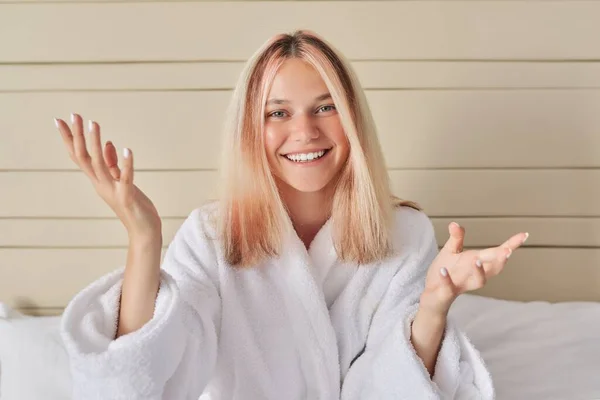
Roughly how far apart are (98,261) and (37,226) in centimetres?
18

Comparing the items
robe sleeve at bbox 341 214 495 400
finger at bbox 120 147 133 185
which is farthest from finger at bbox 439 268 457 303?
finger at bbox 120 147 133 185

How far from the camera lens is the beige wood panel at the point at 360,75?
1.61 meters

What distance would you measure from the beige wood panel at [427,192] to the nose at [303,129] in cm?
56

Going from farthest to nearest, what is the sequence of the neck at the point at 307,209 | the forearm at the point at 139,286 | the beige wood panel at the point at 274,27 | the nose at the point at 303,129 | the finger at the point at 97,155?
the beige wood panel at the point at 274,27 → the neck at the point at 307,209 → the nose at the point at 303,129 → the forearm at the point at 139,286 → the finger at the point at 97,155

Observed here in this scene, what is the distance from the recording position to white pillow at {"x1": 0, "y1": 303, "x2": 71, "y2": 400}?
121 cm

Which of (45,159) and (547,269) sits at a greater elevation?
(45,159)

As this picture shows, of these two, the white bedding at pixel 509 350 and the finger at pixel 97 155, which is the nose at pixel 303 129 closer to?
the finger at pixel 97 155

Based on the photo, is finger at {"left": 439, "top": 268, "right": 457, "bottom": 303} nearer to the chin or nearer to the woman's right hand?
the chin

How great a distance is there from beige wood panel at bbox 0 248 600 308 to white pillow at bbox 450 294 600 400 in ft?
0.36

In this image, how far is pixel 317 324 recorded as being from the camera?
1.15m

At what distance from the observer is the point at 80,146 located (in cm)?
88

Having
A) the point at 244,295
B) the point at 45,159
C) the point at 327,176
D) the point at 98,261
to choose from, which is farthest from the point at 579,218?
the point at 45,159

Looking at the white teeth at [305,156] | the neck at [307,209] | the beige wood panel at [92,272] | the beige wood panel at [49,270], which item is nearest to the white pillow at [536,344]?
the beige wood panel at [92,272]

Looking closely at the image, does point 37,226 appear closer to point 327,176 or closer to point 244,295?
point 244,295
